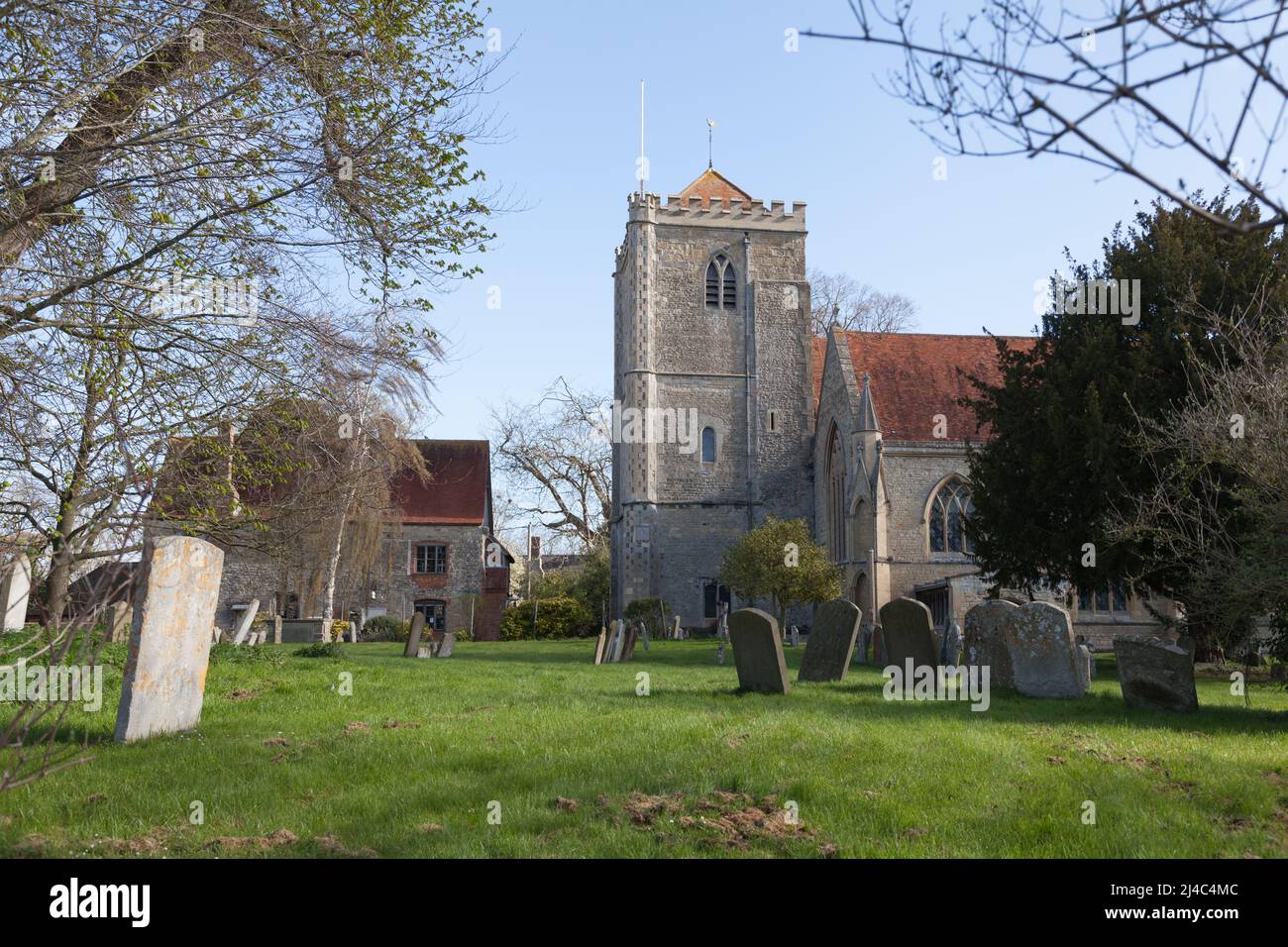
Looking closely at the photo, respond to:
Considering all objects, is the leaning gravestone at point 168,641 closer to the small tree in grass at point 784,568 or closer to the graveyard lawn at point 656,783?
the graveyard lawn at point 656,783

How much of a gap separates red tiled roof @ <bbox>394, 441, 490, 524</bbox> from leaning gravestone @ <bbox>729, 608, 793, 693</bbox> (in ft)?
90.0

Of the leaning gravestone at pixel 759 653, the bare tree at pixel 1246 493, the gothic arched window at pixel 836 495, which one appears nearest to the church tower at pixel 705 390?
the gothic arched window at pixel 836 495

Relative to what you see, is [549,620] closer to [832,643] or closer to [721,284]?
[721,284]

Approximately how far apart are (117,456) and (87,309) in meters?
1.63

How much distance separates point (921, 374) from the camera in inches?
1312

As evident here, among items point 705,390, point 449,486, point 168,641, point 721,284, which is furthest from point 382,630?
point 168,641

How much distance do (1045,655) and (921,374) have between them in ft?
73.2

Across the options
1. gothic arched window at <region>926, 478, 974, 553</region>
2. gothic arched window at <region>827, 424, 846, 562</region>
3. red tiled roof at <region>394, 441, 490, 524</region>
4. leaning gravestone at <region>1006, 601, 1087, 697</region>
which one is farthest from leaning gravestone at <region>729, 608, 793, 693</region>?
red tiled roof at <region>394, 441, 490, 524</region>

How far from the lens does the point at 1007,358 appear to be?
22.3 m

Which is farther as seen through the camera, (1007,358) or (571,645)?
(571,645)

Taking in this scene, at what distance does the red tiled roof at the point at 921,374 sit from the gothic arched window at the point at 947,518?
64.6 inches

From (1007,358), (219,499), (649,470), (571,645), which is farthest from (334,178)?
(649,470)

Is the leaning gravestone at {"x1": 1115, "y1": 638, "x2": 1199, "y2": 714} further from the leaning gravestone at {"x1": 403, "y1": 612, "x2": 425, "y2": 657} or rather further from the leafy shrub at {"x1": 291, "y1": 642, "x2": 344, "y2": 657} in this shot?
the leaning gravestone at {"x1": 403, "y1": 612, "x2": 425, "y2": 657}
